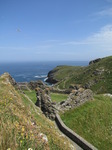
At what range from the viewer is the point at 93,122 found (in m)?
20.9

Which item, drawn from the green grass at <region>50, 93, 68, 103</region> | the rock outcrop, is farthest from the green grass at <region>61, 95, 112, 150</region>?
the green grass at <region>50, 93, 68, 103</region>

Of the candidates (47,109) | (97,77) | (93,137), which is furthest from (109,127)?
(97,77)

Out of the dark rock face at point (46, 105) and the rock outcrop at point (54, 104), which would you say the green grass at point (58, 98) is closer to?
the rock outcrop at point (54, 104)

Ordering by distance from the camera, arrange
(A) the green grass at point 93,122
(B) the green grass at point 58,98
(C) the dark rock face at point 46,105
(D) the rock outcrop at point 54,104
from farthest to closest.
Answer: (B) the green grass at point 58,98 < (D) the rock outcrop at point 54,104 < (C) the dark rock face at point 46,105 < (A) the green grass at point 93,122

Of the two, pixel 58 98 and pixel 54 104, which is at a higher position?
pixel 54 104

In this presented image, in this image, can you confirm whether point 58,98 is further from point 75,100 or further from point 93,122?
point 93,122

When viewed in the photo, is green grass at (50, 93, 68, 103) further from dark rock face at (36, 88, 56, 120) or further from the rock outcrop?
dark rock face at (36, 88, 56, 120)

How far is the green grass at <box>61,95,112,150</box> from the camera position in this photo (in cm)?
1859

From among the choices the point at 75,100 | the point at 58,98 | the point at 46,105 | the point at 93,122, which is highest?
the point at 75,100

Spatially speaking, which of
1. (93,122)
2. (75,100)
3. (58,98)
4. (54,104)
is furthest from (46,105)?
(58,98)

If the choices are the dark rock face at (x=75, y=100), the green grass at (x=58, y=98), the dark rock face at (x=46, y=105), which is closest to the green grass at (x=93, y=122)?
the dark rock face at (x=75, y=100)

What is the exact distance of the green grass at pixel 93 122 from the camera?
18594 millimetres

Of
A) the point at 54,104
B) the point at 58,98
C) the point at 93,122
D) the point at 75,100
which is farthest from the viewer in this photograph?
the point at 58,98

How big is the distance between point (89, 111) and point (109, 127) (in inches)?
125
